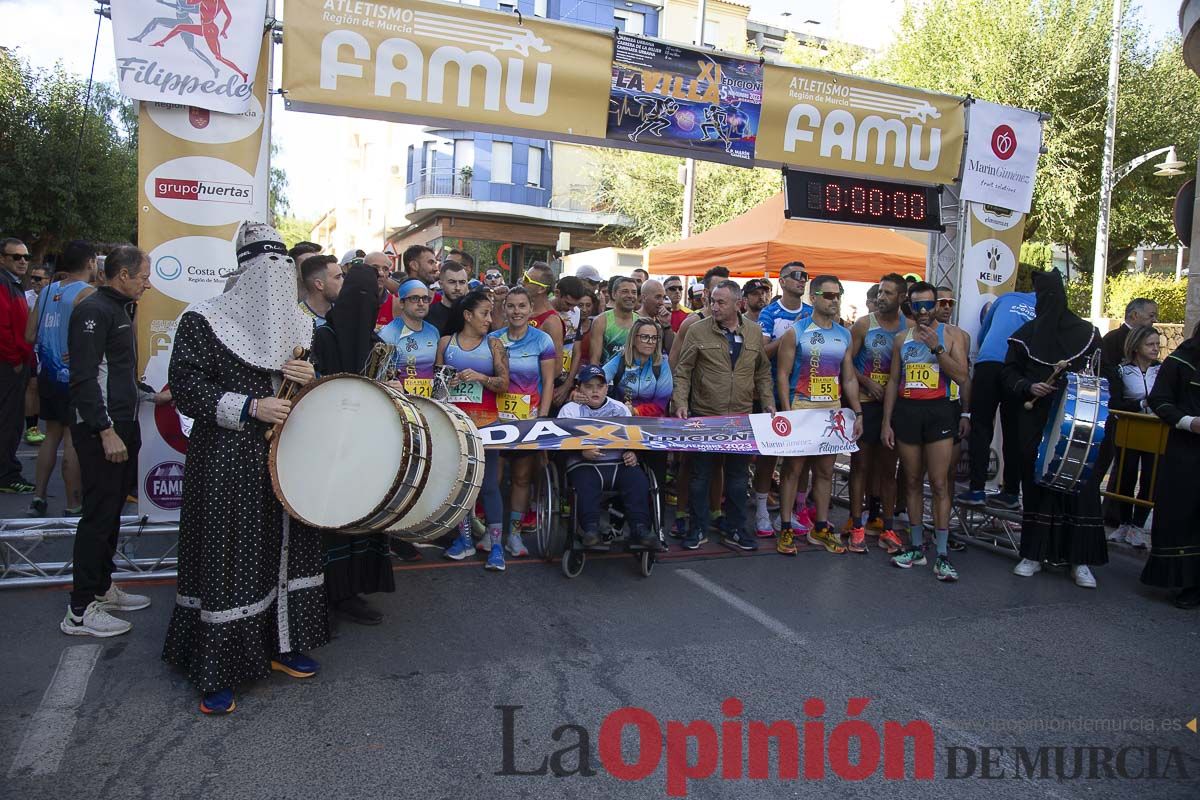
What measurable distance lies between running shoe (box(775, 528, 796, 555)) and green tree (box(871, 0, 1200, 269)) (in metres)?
17.9

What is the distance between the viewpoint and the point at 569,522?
235 inches

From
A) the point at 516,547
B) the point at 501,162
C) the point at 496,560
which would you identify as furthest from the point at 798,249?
the point at 501,162

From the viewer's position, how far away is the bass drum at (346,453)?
3.85 m

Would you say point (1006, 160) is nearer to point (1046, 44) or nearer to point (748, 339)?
point (748, 339)

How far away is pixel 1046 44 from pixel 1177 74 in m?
5.24

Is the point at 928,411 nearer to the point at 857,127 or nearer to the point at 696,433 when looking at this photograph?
the point at 696,433

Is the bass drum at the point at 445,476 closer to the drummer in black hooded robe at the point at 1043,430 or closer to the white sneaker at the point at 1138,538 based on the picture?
the drummer in black hooded robe at the point at 1043,430

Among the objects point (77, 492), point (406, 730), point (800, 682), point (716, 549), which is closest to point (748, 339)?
point (716, 549)

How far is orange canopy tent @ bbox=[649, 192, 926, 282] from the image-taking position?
38.8 ft

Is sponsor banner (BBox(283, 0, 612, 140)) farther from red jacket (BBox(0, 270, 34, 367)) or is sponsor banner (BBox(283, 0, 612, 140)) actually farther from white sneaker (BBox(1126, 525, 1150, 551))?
white sneaker (BBox(1126, 525, 1150, 551))

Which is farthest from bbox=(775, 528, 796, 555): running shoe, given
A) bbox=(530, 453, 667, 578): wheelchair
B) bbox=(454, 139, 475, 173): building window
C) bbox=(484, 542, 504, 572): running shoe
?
bbox=(454, 139, 475, 173): building window

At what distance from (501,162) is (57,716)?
110 ft

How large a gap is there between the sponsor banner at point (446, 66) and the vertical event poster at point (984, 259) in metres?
4.08

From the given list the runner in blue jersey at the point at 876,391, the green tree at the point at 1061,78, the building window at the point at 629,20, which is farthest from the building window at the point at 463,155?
the runner in blue jersey at the point at 876,391
